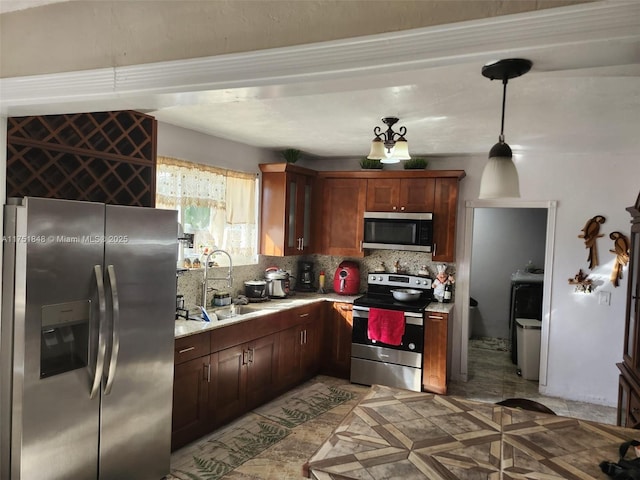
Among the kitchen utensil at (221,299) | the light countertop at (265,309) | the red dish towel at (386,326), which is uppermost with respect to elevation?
the kitchen utensil at (221,299)

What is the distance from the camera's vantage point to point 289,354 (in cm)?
421

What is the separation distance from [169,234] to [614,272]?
4.04 metres

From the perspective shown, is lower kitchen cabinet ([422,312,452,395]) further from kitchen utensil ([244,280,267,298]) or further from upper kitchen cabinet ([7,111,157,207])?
upper kitchen cabinet ([7,111,157,207])

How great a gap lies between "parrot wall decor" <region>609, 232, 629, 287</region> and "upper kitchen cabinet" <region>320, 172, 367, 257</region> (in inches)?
96.9

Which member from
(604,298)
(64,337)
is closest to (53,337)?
(64,337)

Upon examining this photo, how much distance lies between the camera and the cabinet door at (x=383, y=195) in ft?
15.7

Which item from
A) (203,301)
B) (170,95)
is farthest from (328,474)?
(203,301)

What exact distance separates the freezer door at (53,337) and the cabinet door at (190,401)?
68cm

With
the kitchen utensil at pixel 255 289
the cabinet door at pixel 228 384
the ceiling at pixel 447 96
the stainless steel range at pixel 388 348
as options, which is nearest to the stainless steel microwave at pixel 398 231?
the stainless steel range at pixel 388 348

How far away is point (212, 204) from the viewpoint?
407 centimetres

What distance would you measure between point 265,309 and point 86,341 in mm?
1920

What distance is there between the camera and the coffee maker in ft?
17.2

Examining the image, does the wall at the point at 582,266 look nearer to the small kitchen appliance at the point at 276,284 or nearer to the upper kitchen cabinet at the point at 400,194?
the upper kitchen cabinet at the point at 400,194

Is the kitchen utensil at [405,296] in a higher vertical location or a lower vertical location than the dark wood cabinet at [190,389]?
higher
